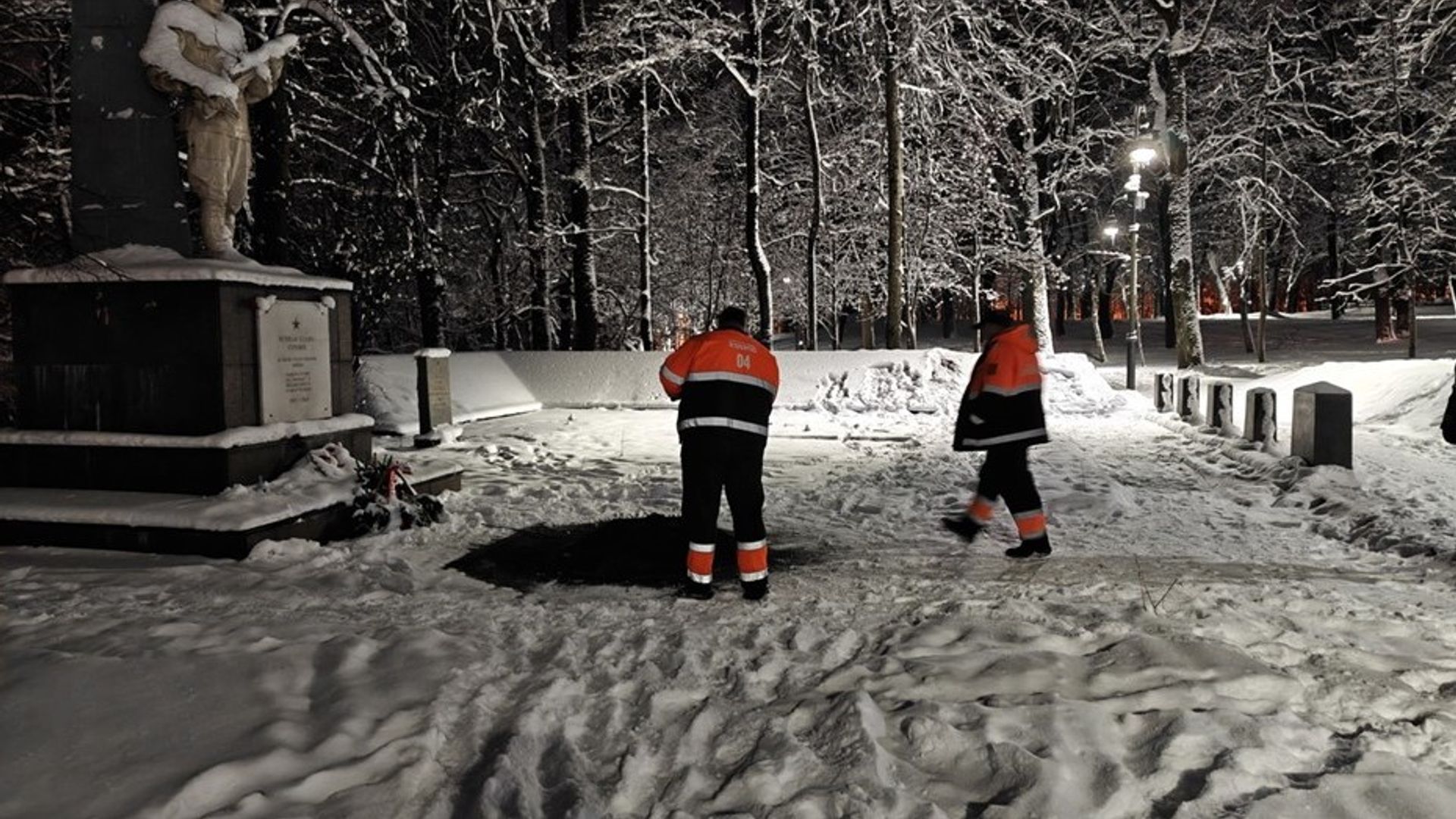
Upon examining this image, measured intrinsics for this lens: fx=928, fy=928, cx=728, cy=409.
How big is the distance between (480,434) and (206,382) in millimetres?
7761

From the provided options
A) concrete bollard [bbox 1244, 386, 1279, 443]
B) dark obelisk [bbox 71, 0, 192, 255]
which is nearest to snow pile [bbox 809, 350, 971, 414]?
concrete bollard [bbox 1244, 386, 1279, 443]

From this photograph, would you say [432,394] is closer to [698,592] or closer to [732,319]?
[732,319]

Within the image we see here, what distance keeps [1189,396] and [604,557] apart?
486 inches

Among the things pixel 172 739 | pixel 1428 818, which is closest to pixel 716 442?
pixel 172 739

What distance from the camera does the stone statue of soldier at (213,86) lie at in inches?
277

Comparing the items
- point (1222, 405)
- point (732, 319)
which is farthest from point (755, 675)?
point (1222, 405)

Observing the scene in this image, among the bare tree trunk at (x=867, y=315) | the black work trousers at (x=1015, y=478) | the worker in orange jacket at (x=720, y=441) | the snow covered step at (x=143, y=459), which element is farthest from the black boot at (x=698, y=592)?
the bare tree trunk at (x=867, y=315)

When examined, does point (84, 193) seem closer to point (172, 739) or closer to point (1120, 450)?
point (172, 739)

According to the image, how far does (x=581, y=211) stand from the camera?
74.8 ft

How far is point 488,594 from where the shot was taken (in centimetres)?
567

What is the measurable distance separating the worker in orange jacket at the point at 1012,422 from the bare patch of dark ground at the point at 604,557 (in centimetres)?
144

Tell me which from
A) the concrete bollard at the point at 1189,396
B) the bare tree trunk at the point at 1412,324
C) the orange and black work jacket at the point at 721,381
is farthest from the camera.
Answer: the bare tree trunk at the point at 1412,324

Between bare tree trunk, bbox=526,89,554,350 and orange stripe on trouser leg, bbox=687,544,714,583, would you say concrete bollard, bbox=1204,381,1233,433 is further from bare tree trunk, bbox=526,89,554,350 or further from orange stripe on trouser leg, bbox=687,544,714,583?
bare tree trunk, bbox=526,89,554,350

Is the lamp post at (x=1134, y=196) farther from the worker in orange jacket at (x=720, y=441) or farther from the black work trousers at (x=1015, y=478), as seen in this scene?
the worker in orange jacket at (x=720, y=441)
